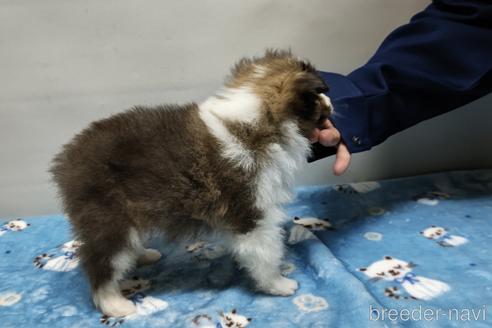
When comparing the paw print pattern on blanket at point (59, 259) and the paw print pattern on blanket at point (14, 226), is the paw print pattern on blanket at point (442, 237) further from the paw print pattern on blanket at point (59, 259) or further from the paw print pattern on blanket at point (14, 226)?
the paw print pattern on blanket at point (14, 226)

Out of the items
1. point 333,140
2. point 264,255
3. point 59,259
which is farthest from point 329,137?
point 59,259

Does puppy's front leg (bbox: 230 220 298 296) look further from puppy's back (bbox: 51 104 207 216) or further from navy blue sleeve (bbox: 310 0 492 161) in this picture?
navy blue sleeve (bbox: 310 0 492 161)

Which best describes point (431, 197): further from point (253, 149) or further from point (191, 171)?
point (191, 171)

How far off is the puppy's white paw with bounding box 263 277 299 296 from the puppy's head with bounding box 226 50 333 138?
612mm

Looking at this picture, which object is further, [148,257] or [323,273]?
[148,257]

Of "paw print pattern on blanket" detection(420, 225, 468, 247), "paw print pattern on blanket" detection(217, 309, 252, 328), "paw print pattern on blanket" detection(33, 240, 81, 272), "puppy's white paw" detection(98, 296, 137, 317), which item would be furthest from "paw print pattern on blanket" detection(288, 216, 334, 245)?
"paw print pattern on blanket" detection(33, 240, 81, 272)

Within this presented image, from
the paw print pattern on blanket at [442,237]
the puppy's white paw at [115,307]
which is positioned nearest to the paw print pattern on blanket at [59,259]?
the puppy's white paw at [115,307]

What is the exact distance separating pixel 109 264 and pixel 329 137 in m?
1.03

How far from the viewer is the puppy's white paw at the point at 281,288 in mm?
1831

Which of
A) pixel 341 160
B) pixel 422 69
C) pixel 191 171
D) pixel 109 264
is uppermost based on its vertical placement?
pixel 422 69

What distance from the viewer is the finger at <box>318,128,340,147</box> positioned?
1919mm

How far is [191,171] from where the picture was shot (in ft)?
5.36

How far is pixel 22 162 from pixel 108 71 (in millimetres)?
752

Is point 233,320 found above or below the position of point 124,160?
below
